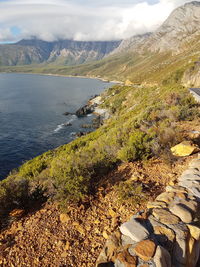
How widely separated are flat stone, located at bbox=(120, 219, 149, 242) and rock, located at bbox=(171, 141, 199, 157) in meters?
4.20

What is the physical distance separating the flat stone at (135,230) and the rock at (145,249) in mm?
176

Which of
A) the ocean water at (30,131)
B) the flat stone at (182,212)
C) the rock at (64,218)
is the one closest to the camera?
the flat stone at (182,212)

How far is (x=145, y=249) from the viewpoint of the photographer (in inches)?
128

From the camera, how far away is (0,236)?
4859 mm

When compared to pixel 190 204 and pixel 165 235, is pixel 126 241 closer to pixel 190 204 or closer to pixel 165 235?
pixel 165 235

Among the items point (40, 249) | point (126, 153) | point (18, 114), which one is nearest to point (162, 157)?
point (126, 153)

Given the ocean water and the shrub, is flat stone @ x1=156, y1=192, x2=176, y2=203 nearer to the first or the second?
the shrub

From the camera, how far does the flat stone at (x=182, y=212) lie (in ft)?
13.3

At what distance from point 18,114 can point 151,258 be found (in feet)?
189

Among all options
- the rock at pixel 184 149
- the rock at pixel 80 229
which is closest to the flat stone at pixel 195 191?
the rock at pixel 184 149

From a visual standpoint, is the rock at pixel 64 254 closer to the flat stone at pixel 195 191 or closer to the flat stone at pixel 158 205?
the flat stone at pixel 158 205

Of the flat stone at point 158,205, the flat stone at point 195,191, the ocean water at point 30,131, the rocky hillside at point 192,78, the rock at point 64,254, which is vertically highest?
the rocky hillside at point 192,78

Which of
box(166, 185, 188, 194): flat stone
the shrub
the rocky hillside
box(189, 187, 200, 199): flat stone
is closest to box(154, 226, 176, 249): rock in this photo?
box(166, 185, 188, 194): flat stone

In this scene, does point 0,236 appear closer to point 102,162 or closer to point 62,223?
point 62,223
